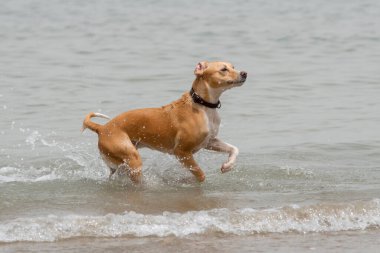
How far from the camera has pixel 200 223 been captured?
7836 mm

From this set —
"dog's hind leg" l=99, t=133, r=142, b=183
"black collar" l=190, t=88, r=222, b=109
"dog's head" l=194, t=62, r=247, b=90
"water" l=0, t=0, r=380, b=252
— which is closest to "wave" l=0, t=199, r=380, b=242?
"water" l=0, t=0, r=380, b=252

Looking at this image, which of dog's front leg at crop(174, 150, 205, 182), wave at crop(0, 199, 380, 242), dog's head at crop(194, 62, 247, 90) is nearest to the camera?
wave at crop(0, 199, 380, 242)

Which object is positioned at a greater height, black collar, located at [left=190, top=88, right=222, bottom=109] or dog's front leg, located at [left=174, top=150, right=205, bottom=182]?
black collar, located at [left=190, top=88, right=222, bottom=109]

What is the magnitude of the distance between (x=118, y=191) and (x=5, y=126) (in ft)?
12.8

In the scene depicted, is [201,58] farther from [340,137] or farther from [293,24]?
[340,137]

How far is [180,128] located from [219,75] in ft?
2.14

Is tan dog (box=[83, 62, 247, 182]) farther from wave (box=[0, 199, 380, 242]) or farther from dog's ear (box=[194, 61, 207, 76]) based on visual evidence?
wave (box=[0, 199, 380, 242])

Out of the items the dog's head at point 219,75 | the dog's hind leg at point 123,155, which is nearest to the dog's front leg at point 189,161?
the dog's hind leg at point 123,155

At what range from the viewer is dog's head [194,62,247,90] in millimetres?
9156

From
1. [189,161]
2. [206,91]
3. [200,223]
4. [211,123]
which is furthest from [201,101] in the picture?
[200,223]

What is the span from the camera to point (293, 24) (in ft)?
79.8

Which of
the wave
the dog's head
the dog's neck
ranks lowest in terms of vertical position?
the wave

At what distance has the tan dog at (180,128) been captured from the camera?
9227mm

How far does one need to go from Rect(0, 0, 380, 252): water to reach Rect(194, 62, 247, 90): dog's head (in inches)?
42.0
